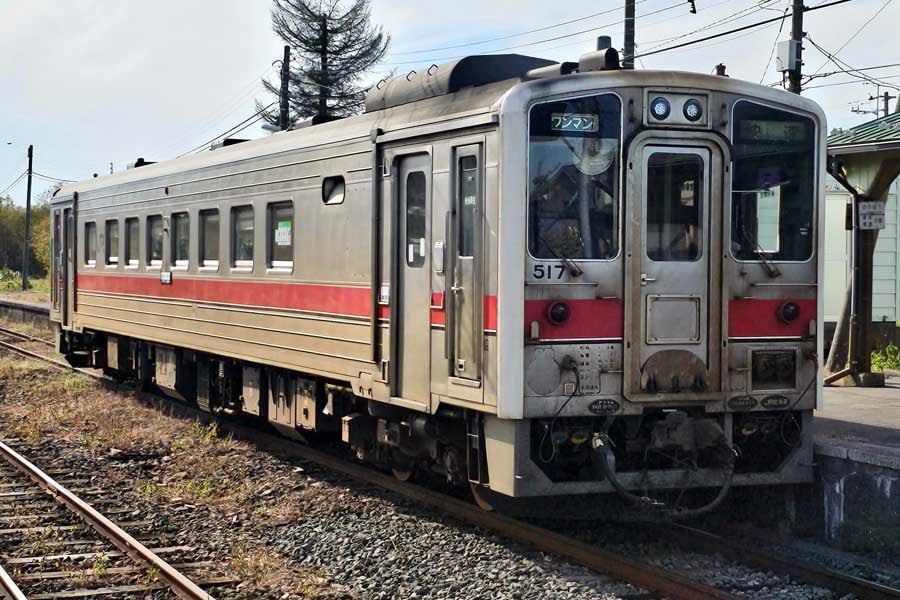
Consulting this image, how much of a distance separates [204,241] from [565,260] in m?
6.32

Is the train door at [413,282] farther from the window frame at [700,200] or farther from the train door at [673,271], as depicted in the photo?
the window frame at [700,200]

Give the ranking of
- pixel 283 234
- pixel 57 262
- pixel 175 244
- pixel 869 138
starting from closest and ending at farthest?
pixel 283 234, pixel 869 138, pixel 175 244, pixel 57 262

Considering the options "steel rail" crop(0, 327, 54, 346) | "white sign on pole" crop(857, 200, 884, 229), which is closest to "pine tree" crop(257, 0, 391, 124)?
"steel rail" crop(0, 327, 54, 346)

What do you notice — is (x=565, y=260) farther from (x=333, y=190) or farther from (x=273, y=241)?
(x=273, y=241)

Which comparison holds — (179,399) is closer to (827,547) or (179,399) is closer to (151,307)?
(151,307)

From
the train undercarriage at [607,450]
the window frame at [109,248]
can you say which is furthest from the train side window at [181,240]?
the train undercarriage at [607,450]

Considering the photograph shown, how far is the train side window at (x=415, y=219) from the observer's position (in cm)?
837

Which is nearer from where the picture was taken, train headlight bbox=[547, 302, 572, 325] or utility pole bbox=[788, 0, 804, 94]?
train headlight bbox=[547, 302, 572, 325]

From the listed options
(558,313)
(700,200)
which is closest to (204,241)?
(558,313)

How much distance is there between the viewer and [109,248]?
16047 mm

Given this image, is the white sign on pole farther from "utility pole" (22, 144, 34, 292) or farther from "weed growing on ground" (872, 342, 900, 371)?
"utility pole" (22, 144, 34, 292)

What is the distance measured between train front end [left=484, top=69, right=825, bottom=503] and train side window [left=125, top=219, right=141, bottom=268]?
8.59m

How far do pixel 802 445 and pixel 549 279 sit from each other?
2.38 meters

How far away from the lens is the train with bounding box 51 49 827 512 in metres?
7.37
